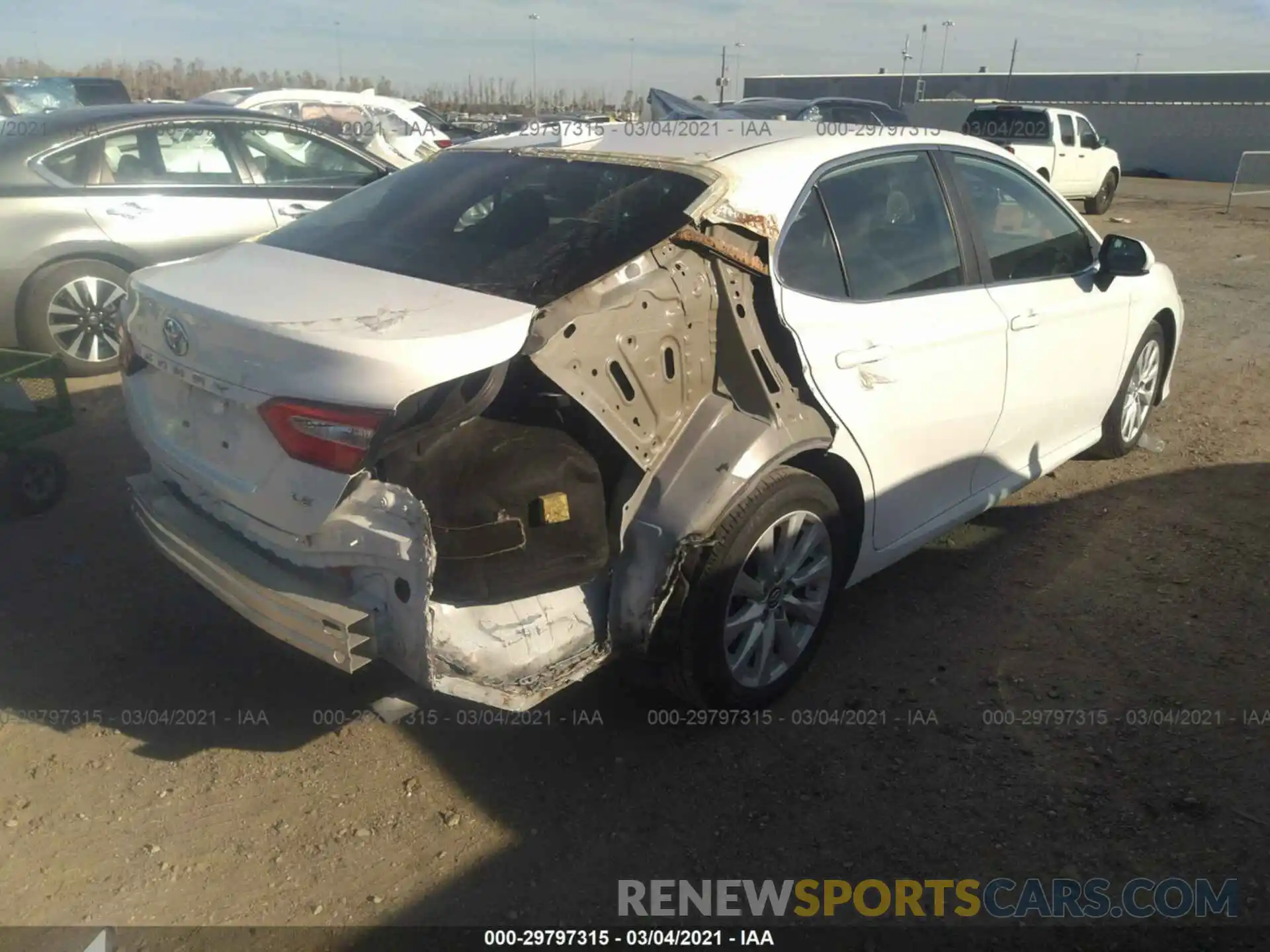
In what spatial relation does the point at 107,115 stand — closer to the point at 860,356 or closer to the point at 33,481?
the point at 33,481

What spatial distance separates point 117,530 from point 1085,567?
427 cm

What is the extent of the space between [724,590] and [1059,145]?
1677 centimetres

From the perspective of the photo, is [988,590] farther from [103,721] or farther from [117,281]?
[117,281]

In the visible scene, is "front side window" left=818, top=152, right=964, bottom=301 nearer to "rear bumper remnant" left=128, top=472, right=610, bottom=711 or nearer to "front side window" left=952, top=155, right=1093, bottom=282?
"front side window" left=952, top=155, right=1093, bottom=282

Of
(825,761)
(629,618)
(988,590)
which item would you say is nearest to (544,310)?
(629,618)

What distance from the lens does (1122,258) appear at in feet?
14.1

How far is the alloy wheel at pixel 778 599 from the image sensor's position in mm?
3062

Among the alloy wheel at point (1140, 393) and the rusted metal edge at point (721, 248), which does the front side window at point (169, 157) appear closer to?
the rusted metal edge at point (721, 248)

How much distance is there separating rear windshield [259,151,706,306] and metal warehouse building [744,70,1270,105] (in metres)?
37.6

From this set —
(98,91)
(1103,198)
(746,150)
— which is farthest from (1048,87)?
(746,150)

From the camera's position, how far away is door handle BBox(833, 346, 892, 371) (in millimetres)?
3148

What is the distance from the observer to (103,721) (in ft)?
10.5

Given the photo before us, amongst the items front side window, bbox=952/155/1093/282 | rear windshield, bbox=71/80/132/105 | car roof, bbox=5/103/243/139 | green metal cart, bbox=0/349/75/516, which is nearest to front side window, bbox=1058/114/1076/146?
front side window, bbox=952/155/1093/282

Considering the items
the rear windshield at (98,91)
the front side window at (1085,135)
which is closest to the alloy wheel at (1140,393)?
the front side window at (1085,135)
